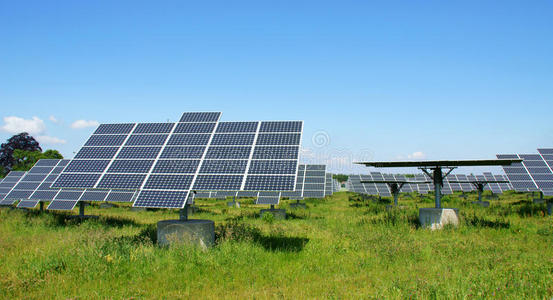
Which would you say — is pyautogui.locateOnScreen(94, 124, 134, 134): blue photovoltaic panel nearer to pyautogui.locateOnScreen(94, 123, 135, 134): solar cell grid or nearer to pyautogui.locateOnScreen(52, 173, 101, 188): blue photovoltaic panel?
pyautogui.locateOnScreen(94, 123, 135, 134): solar cell grid

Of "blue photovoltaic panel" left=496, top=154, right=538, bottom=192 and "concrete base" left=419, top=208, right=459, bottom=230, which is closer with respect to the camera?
"concrete base" left=419, top=208, right=459, bottom=230

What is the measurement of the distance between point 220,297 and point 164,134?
11004mm

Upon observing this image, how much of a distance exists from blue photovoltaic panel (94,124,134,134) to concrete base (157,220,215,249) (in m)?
7.97

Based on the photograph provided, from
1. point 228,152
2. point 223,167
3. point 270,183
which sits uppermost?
point 228,152

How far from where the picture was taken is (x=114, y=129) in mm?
19406

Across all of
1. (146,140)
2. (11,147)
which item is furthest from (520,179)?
(11,147)

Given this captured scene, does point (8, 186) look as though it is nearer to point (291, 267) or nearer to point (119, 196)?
point (119, 196)

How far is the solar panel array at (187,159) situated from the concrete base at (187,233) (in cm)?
100

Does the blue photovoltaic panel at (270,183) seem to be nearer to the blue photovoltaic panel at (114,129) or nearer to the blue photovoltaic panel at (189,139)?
the blue photovoltaic panel at (189,139)

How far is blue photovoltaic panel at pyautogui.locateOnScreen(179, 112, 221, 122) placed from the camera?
18.2 metres

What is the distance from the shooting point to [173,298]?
8.17m

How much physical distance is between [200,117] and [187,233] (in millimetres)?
7658

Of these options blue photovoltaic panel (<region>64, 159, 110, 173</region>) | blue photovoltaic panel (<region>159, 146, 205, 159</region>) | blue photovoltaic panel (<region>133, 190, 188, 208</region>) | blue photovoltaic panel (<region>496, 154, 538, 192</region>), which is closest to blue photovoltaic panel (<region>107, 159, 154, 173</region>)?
blue photovoltaic panel (<region>64, 159, 110, 173</region>)

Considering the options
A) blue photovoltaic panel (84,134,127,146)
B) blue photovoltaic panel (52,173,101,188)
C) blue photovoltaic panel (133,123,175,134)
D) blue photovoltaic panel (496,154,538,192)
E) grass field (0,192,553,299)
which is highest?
blue photovoltaic panel (496,154,538,192)
